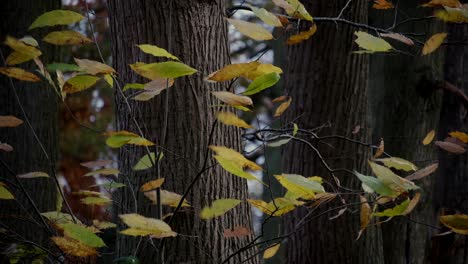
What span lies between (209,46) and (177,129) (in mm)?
361

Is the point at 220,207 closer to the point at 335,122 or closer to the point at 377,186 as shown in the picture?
the point at 377,186

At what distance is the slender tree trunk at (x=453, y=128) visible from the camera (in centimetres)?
496

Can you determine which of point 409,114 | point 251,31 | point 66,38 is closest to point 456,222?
point 251,31

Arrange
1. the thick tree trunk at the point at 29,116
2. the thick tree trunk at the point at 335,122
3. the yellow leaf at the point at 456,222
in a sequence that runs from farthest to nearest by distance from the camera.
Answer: the thick tree trunk at the point at 29,116 → the thick tree trunk at the point at 335,122 → the yellow leaf at the point at 456,222

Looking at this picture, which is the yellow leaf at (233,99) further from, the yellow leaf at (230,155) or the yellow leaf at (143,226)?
the yellow leaf at (143,226)

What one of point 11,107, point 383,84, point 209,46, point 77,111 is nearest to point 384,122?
point 383,84

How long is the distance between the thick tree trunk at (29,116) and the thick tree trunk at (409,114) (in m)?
2.58

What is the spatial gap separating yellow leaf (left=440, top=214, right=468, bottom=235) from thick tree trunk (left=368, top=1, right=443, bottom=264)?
7.16 ft

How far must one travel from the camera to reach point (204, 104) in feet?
7.67

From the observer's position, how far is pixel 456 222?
84.7 inches

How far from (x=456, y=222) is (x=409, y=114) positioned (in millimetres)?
2400

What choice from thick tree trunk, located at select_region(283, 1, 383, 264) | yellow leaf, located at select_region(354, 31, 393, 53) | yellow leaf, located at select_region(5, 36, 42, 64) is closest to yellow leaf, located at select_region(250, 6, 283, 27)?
yellow leaf, located at select_region(354, 31, 393, 53)

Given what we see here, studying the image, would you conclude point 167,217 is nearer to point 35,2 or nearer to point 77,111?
point 35,2

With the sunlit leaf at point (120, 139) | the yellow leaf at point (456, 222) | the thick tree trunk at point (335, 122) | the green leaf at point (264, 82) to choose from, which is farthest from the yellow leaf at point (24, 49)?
the thick tree trunk at point (335, 122)
